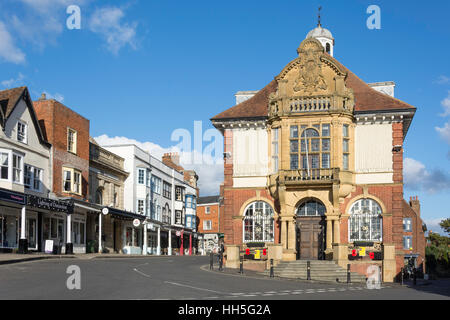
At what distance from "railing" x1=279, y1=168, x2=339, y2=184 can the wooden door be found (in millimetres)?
2394

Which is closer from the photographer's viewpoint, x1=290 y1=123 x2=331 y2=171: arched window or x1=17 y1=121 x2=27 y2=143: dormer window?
x1=290 y1=123 x2=331 y2=171: arched window

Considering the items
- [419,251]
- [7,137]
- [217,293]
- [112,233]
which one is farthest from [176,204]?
[217,293]

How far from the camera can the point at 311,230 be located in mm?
32875

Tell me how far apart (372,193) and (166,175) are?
38.0 m

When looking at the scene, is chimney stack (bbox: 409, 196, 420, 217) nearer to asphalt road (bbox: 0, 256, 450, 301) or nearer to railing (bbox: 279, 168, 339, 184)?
railing (bbox: 279, 168, 339, 184)

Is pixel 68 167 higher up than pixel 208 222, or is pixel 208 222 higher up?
pixel 68 167

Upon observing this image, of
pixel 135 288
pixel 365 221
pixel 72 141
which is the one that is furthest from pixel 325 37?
pixel 135 288

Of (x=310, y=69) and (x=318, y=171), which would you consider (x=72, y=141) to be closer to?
(x=310, y=69)

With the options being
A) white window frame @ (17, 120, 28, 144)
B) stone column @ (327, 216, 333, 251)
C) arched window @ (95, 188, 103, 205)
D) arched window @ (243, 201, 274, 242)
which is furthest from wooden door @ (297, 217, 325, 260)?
arched window @ (95, 188, 103, 205)

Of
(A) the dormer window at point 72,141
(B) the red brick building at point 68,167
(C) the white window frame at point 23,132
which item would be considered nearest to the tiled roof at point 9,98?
(C) the white window frame at point 23,132

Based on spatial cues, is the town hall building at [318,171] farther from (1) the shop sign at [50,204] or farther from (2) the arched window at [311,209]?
(1) the shop sign at [50,204]

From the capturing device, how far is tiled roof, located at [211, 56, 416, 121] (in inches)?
1278

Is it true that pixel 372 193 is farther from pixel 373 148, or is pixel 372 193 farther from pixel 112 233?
pixel 112 233

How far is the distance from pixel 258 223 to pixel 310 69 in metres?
9.19
